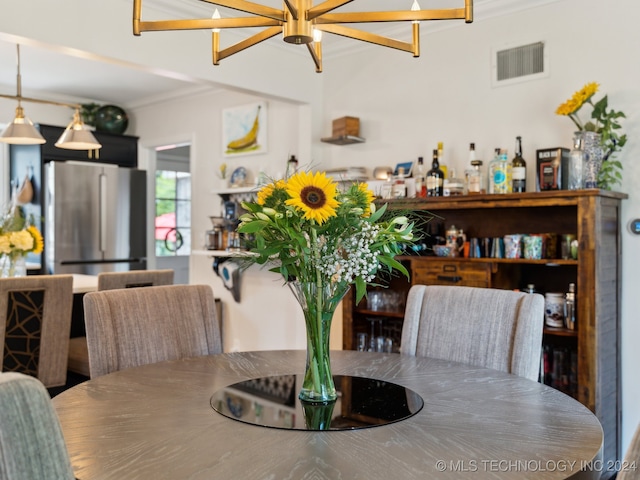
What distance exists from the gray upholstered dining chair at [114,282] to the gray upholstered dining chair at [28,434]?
248cm

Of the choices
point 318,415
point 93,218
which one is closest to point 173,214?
point 93,218

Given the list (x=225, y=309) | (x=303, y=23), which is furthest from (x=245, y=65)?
(x=303, y=23)

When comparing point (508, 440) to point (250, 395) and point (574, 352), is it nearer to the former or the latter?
point (250, 395)

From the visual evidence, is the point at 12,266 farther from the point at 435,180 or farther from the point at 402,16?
the point at 402,16

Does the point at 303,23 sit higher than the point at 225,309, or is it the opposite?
the point at 303,23

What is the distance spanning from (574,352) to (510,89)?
1.47 metres

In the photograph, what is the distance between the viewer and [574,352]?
9.94 feet

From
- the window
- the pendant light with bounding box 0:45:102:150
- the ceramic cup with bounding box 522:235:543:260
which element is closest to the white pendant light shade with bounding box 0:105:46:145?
the pendant light with bounding box 0:45:102:150

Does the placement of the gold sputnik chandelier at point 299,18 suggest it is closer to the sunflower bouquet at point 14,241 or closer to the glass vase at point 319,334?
the glass vase at point 319,334

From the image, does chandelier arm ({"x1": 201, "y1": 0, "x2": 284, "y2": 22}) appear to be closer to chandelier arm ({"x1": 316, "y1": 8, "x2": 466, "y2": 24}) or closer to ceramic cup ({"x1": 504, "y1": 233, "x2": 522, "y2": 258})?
chandelier arm ({"x1": 316, "y1": 8, "x2": 466, "y2": 24})

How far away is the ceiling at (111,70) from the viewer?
10.9ft

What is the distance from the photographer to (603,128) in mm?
2877

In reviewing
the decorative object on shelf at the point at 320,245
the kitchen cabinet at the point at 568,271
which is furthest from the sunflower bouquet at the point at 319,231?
the kitchen cabinet at the point at 568,271

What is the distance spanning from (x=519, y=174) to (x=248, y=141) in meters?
2.32
